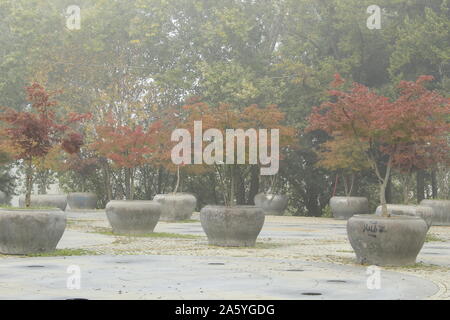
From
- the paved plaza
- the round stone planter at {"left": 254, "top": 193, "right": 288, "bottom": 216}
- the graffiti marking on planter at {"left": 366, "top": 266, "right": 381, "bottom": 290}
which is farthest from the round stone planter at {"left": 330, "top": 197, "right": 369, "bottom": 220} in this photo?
the graffiti marking on planter at {"left": 366, "top": 266, "right": 381, "bottom": 290}

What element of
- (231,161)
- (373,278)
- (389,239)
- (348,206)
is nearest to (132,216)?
(231,161)

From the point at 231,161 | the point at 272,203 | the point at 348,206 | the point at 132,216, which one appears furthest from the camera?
the point at 272,203

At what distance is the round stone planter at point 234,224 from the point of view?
58.2 feet

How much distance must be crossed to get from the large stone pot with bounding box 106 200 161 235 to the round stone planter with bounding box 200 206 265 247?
3.91 meters

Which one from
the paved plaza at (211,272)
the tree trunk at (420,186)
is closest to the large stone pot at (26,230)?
the paved plaza at (211,272)

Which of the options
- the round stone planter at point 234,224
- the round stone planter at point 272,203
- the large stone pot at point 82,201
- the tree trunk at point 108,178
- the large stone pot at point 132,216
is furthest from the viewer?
the tree trunk at point 108,178

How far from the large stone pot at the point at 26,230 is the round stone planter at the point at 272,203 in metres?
23.0

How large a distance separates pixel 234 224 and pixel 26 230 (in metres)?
5.47

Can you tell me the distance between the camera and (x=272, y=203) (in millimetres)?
37250

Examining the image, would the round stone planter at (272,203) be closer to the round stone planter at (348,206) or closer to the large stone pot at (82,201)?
the round stone planter at (348,206)

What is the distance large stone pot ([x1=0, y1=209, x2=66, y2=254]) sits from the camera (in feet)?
48.8

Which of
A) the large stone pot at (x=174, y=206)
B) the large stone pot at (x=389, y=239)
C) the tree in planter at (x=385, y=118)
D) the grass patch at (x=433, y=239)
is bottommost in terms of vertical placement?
the grass patch at (x=433, y=239)

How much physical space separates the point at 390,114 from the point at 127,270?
21.8 ft

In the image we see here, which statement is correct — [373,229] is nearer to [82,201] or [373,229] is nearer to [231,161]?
[231,161]
